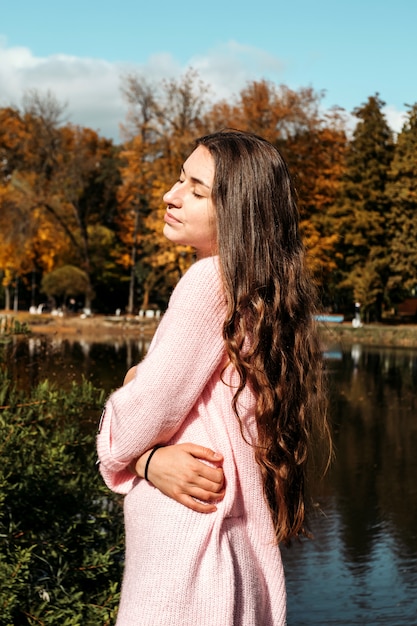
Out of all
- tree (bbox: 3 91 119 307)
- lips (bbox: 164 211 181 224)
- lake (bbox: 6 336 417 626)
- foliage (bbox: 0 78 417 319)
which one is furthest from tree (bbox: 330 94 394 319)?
lips (bbox: 164 211 181 224)

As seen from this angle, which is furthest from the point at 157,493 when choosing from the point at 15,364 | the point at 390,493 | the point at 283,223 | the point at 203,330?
the point at 390,493

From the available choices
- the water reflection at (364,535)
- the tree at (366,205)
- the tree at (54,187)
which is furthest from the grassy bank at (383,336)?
the water reflection at (364,535)

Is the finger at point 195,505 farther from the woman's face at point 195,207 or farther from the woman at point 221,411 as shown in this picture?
the woman's face at point 195,207

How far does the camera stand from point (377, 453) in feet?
43.8

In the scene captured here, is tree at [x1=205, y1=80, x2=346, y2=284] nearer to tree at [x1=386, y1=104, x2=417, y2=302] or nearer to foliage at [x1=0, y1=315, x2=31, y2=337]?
tree at [x1=386, y1=104, x2=417, y2=302]

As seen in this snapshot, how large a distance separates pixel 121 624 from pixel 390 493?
958cm

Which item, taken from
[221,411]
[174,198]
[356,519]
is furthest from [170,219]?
[356,519]

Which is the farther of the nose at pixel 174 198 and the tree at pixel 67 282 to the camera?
the tree at pixel 67 282

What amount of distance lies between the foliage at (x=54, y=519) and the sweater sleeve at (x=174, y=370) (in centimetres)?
182

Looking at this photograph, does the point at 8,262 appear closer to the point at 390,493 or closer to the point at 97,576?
the point at 390,493

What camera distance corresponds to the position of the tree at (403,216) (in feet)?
142

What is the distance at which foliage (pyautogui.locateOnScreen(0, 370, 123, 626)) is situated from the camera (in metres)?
3.93

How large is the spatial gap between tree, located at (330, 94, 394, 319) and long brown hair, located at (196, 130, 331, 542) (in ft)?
135

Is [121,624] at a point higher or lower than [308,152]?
lower
